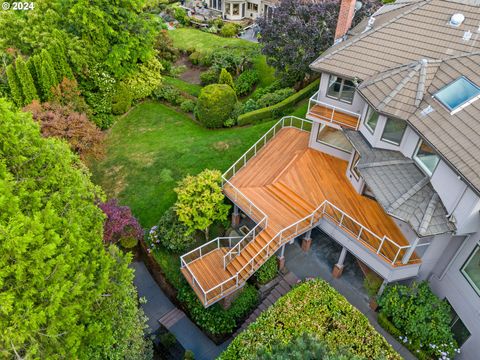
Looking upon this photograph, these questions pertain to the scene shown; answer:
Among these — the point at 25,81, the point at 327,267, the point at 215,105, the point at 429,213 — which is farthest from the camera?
the point at 215,105

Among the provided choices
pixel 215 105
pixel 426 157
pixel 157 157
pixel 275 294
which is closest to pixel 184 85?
pixel 215 105

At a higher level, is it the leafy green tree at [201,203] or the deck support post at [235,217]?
the leafy green tree at [201,203]

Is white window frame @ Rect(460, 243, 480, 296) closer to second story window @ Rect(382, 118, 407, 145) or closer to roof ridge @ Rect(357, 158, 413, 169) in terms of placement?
roof ridge @ Rect(357, 158, 413, 169)

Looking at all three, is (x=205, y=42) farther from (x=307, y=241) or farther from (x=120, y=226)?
(x=307, y=241)

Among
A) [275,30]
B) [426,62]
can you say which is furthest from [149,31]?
[426,62]

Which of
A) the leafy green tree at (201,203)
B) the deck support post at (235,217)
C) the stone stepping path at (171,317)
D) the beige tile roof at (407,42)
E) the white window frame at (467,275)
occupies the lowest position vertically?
the stone stepping path at (171,317)

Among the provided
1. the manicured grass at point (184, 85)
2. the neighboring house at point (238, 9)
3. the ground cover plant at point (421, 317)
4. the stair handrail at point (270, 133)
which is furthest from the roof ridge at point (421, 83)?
the neighboring house at point (238, 9)

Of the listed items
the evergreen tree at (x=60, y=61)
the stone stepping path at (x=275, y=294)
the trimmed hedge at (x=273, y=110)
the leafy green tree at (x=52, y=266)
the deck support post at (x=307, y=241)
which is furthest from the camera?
the trimmed hedge at (x=273, y=110)

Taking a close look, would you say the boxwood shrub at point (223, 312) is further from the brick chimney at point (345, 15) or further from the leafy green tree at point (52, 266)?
the brick chimney at point (345, 15)
